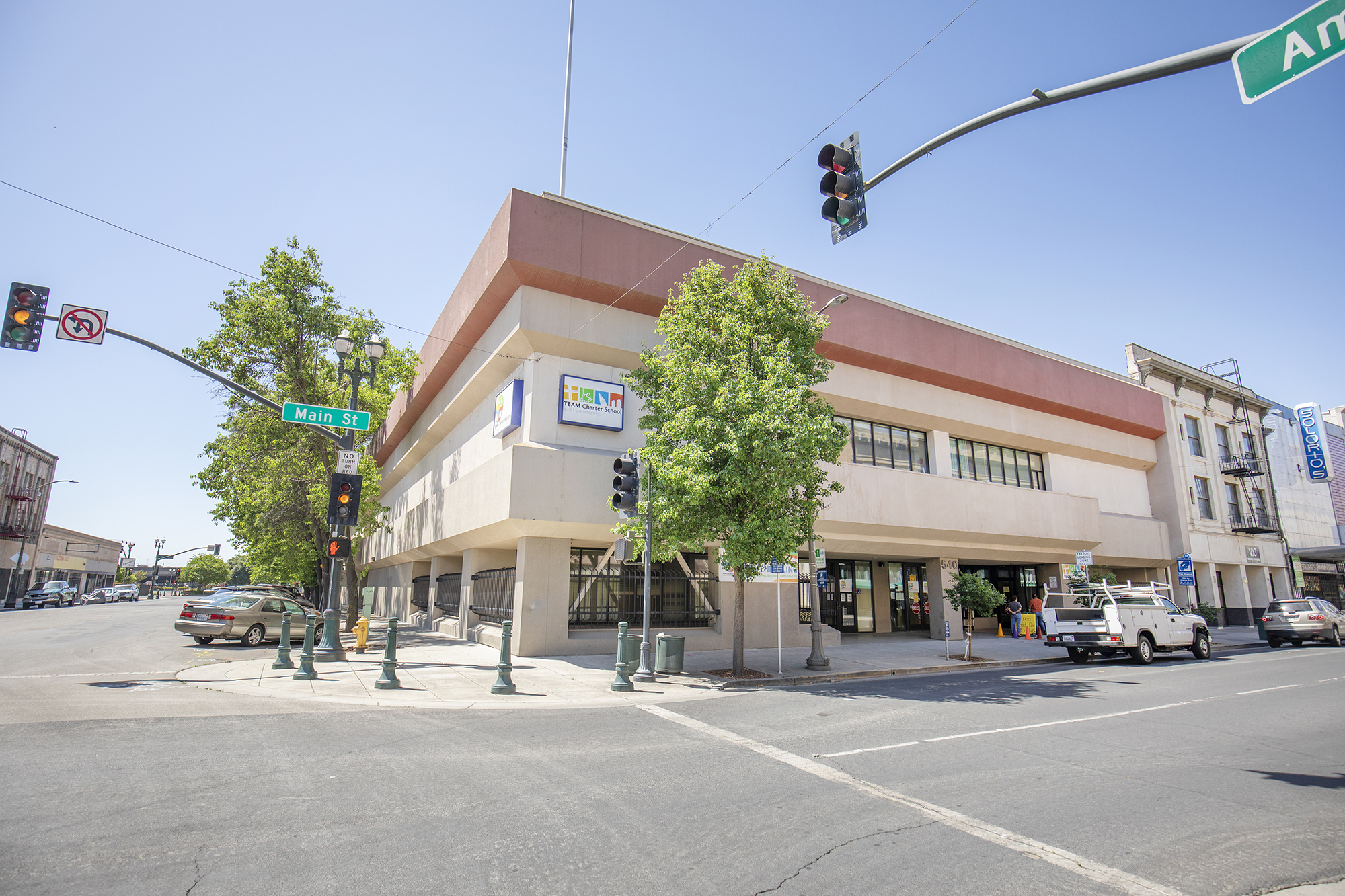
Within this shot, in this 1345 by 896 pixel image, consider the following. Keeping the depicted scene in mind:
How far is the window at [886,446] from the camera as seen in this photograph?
2509 cm

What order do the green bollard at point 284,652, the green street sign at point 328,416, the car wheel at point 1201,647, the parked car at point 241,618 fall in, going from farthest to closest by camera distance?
1. the car wheel at point 1201,647
2. the parked car at point 241,618
3. the green street sign at point 328,416
4. the green bollard at point 284,652

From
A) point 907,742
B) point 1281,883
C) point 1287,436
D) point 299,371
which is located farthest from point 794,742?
point 1287,436

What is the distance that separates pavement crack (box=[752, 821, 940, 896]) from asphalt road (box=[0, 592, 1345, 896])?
1.1 inches

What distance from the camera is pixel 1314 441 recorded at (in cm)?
3812

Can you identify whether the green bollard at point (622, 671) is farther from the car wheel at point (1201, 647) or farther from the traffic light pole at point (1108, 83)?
the car wheel at point (1201, 647)

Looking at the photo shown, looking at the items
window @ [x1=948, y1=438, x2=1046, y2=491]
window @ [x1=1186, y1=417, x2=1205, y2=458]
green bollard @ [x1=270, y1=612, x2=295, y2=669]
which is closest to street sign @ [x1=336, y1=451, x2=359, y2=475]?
green bollard @ [x1=270, y1=612, x2=295, y2=669]

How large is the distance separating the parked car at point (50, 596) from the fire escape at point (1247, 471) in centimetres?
7721

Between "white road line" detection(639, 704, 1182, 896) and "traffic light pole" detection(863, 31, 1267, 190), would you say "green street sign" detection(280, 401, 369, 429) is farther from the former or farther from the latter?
"traffic light pole" detection(863, 31, 1267, 190)

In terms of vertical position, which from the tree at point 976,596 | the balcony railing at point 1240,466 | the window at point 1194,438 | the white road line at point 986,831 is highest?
the window at point 1194,438

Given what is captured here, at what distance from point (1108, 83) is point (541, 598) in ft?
52.4

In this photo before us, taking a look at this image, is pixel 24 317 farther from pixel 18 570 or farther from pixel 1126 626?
pixel 18 570

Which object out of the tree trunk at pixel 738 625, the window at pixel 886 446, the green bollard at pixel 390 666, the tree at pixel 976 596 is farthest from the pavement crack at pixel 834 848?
the window at pixel 886 446

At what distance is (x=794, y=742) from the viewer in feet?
27.2

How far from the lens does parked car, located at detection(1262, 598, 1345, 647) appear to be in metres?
24.1
